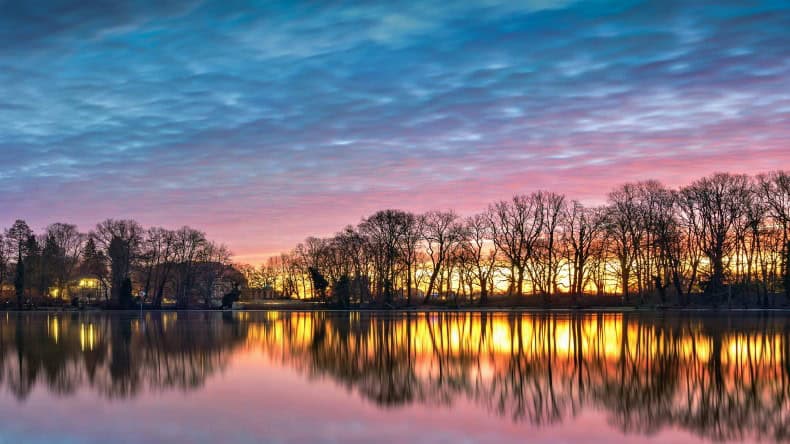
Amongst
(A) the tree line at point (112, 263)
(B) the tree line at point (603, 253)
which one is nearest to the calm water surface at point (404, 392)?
(B) the tree line at point (603, 253)

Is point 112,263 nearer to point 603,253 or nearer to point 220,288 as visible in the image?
point 220,288

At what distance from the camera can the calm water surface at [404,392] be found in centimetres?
1336

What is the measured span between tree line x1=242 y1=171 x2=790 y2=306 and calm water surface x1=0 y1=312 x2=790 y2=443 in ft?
176

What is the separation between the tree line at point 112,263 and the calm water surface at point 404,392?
3110 inches

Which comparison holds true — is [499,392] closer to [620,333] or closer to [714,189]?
[620,333]

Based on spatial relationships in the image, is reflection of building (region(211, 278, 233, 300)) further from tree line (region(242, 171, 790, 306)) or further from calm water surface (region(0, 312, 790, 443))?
calm water surface (region(0, 312, 790, 443))

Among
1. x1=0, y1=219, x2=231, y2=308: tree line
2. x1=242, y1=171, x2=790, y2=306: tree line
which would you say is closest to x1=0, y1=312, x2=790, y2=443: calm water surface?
x1=242, y1=171, x2=790, y2=306: tree line

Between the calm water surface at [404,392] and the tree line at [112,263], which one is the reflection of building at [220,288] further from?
the calm water surface at [404,392]

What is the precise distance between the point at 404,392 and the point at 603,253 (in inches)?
3052

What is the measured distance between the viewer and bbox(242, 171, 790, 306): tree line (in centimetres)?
7988

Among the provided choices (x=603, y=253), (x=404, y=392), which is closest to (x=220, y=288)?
(x=603, y=253)

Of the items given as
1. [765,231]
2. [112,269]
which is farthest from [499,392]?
[112,269]

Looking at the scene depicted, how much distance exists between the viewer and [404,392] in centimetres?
1812

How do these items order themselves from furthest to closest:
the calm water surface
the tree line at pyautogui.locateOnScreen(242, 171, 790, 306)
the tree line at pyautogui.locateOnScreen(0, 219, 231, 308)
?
the tree line at pyautogui.locateOnScreen(0, 219, 231, 308), the tree line at pyautogui.locateOnScreen(242, 171, 790, 306), the calm water surface
